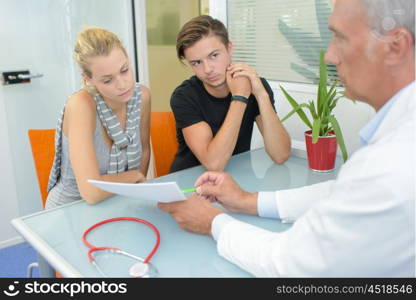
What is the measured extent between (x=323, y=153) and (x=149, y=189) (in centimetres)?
79

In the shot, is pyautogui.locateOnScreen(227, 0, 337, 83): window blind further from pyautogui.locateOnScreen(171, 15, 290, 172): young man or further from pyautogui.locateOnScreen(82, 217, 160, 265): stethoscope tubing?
pyautogui.locateOnScreen(82, 217, 160, 265): stethoscope tubing

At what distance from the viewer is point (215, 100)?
1.84 meters

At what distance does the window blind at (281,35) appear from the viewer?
200 centimetres

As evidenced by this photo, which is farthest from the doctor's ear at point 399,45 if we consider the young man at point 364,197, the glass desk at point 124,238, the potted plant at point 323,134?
the potted plant at point 323,134

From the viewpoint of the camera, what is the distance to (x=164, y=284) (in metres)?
0.86

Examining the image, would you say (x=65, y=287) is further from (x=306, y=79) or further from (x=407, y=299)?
(x=306, y=79)

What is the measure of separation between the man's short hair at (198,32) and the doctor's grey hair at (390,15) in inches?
36.0

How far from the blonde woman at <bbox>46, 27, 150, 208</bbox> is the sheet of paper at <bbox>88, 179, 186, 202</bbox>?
344mm

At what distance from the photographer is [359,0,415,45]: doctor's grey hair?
0.81m

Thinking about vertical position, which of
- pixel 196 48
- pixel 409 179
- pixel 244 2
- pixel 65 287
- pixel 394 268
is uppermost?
pixel 244 2

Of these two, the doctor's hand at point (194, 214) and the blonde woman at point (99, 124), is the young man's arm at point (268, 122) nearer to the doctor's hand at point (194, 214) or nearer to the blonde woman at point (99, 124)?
the blonde woman at point (99, 124)

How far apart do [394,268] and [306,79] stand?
4.93 feet

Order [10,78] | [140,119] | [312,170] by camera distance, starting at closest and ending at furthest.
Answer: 1. [312,170]
2. [140,119]
3. [10,78]

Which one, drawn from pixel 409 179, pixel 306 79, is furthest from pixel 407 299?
pixel 306 79
